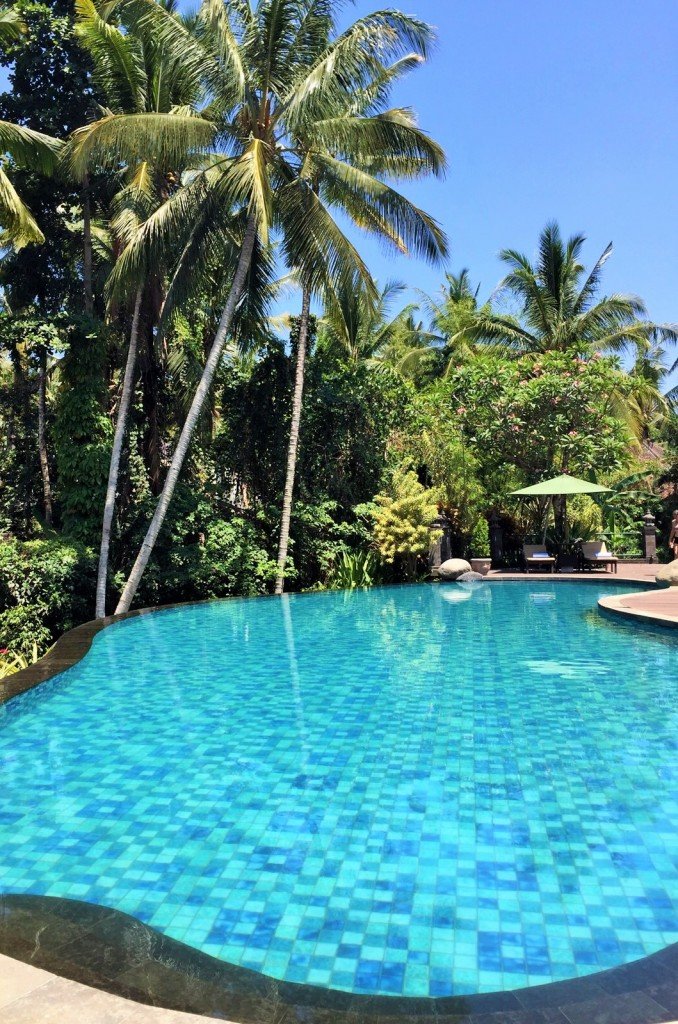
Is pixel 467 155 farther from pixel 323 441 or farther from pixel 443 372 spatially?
pixel 443 372

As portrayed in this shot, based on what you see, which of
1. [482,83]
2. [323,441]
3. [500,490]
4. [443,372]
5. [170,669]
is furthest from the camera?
[443,372]

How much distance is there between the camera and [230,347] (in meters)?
21.7

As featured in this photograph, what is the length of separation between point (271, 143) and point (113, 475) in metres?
6.75

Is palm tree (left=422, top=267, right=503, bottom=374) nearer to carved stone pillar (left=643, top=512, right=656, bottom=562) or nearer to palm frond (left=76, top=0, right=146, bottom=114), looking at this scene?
carved stone pillar (left=643, top=512, right=656, bottom=562)

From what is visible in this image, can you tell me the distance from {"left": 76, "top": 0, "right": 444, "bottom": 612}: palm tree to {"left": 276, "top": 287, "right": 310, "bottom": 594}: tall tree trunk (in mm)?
2262

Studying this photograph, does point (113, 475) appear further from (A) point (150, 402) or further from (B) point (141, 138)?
(B) point (141, 138)

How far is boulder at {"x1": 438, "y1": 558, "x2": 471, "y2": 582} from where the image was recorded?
59.1 ft

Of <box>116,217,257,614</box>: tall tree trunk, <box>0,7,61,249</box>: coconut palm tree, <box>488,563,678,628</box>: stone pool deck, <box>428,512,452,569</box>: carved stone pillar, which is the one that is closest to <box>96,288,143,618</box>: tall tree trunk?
<box>116,217,257,614</box>: tall tree trunk

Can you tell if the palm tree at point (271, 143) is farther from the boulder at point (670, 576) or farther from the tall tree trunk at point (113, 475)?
the boulder at point (670, 576)

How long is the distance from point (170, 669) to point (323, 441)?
Answer: 35.1ft

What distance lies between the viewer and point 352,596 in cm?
1561

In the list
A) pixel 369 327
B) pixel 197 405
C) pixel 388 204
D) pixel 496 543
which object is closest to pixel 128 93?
pixel 388 204

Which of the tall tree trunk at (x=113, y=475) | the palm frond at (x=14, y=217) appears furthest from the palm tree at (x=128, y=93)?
the palm frond at (x=14, y=217)

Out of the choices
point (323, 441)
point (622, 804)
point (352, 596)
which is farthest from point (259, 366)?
point (622, 804)
